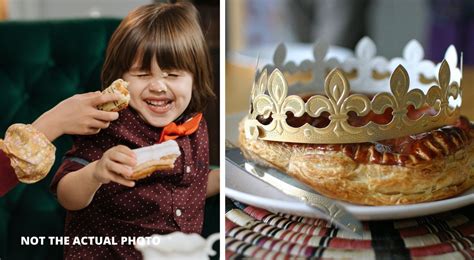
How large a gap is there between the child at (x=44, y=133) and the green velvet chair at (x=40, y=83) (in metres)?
0.01

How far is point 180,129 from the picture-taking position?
74cm

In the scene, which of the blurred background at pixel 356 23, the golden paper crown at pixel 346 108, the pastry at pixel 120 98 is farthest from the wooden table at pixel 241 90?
the blurred background at pixel 356 23

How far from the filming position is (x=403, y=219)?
751 millimetres

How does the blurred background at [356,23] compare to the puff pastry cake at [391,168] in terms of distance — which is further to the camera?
the blurred background at [356,23]

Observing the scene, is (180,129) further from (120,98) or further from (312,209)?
(312,209)

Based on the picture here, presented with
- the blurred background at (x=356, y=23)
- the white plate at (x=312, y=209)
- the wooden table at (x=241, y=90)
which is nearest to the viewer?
the white plate at (x=312, y=209)

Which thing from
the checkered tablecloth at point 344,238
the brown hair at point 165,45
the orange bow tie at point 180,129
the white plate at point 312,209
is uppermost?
the brown hair at point 165,45

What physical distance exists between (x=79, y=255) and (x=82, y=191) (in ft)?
0.28

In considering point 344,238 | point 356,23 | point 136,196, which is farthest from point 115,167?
point 356,23

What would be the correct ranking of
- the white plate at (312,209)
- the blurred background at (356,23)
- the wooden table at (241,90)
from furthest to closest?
the blurred background at (356,23)
the wooden table at (241,90)
the white plate at (312,209)

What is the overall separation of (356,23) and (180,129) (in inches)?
93.1

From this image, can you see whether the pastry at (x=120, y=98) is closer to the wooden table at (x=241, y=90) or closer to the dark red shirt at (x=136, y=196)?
the dark red shirt at (x=136, y=196)

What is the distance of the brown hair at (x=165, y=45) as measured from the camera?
2.35 feet

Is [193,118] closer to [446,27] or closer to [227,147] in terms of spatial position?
[227,147]
